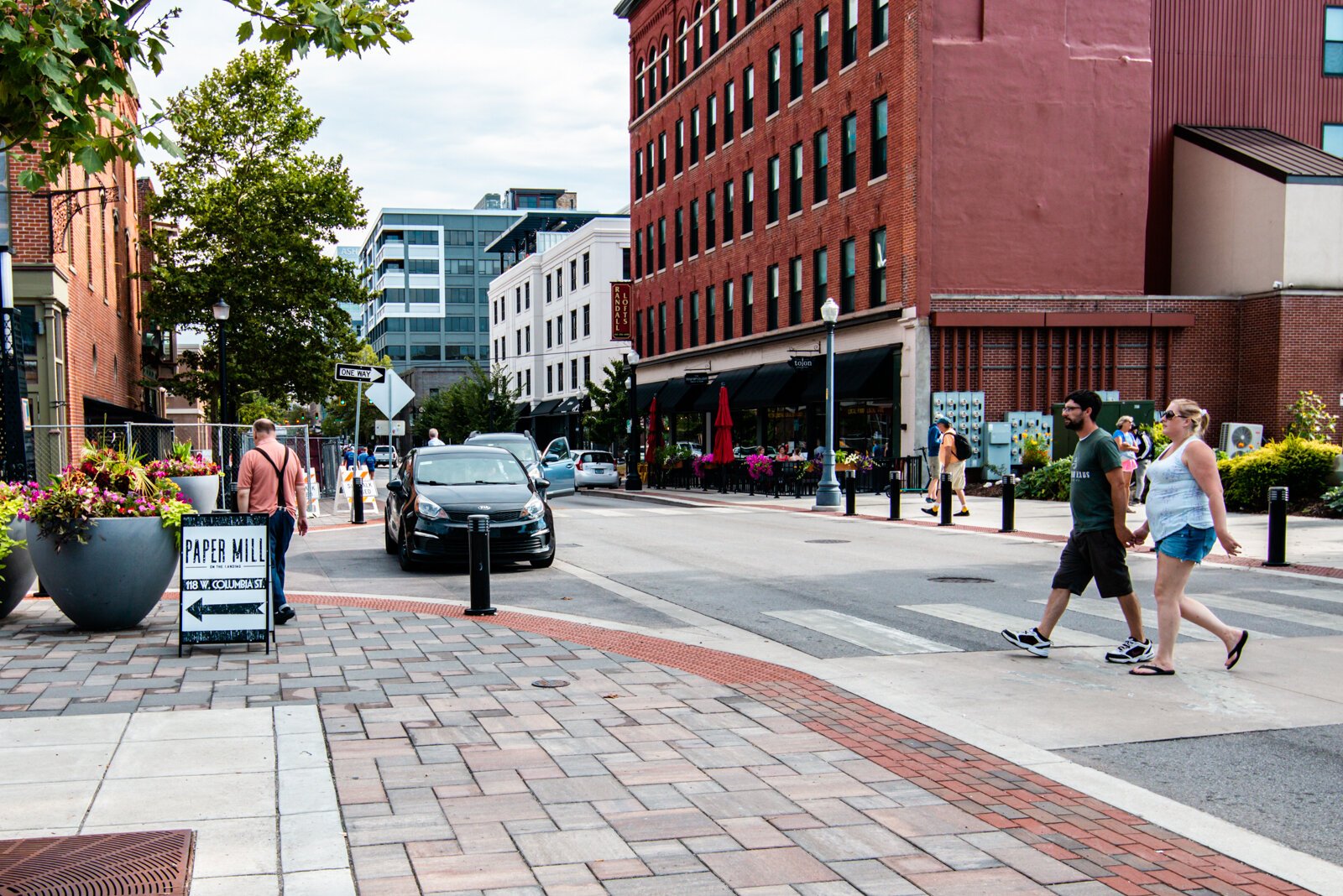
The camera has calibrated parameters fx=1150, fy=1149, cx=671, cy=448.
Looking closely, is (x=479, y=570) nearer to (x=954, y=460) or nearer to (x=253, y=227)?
(x=954, y=460)

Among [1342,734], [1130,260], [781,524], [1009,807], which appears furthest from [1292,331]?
[1009,807]

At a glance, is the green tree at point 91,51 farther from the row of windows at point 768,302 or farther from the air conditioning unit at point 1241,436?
the row of windows at point 768,302

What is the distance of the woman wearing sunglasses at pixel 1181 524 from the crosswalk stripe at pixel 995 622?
1079mm

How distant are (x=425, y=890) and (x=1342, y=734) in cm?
493

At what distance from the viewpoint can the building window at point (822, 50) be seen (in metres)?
35.1

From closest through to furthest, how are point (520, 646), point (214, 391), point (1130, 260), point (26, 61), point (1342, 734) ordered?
point (26, 61)
point (1342, 734)
point (520, 646)
point (1130, 260)
point (214, 391)

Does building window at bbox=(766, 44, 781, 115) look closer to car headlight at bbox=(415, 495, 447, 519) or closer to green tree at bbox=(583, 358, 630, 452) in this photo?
green tree at bbox=(583, 358, 630, 452)

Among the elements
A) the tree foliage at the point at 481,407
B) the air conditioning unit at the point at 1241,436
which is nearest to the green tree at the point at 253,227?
the air conditioning unit at the point at 1241,436

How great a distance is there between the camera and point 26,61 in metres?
4.57

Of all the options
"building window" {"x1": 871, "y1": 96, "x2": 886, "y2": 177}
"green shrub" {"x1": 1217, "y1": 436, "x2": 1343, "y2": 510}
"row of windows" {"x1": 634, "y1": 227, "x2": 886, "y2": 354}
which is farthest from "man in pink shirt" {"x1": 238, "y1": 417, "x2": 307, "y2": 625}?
"building window" {"x1": 871, "y1": 96, "x2": 886, "y2": 177}

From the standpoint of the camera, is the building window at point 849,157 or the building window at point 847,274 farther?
the building window at point 847,274

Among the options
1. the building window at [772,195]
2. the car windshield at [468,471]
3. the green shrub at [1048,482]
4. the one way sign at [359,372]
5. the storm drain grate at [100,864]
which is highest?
the building window at [772,195]

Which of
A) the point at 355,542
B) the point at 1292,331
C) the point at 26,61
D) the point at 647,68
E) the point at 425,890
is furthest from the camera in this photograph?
the point at 647,68

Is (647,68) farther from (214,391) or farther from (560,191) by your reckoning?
(560,191)
